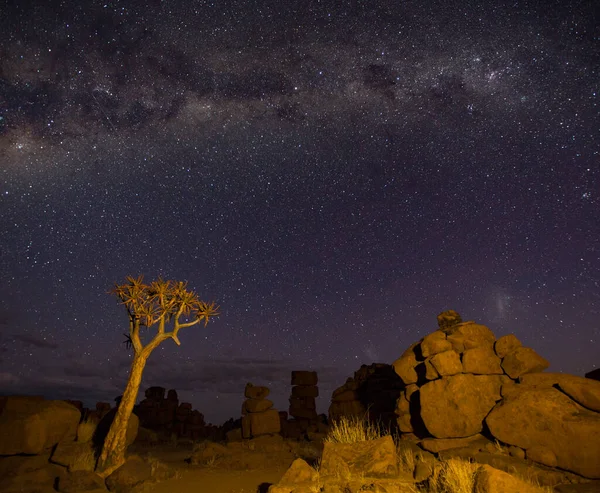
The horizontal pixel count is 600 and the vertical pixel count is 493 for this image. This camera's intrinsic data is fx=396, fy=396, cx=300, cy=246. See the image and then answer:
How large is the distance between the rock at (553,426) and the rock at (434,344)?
2.64m

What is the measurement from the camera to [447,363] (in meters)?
13.2

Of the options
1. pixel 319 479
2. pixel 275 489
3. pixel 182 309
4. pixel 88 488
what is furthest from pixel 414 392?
pixel 88 488

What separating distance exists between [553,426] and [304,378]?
26.9 m

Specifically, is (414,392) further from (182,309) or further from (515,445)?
(182,309)

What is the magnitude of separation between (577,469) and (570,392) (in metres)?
2.00

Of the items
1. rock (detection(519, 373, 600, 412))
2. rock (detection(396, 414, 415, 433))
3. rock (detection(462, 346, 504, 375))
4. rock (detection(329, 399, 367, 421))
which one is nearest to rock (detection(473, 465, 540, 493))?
rock (detection(519, 373, 600, 412))

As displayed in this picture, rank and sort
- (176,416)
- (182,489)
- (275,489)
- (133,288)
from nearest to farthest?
(275,489), (182,489), (133,288), (176,416)

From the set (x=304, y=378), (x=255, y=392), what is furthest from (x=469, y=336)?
(x=304, y=378)

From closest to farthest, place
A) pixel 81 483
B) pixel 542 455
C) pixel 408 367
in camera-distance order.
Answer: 1. pixel 542 455
2. pixel 81 483
3. pixel 408 367

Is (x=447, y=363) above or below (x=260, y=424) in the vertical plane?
above

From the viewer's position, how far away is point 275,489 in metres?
8.29

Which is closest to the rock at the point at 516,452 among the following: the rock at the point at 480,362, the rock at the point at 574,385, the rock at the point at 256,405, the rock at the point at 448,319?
the rock at the point at 574,385

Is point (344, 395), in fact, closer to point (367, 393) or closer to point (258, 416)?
point (367, 393)

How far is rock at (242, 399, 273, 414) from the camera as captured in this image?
2595cm
